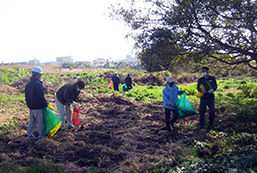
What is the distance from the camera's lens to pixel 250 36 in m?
8.30

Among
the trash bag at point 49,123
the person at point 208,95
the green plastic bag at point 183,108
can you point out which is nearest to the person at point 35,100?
the trash bag at point 49,123

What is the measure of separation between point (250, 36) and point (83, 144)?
701 centimetres

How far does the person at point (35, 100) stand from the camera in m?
5.75

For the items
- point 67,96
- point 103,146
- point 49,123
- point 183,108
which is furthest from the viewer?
point 183,108

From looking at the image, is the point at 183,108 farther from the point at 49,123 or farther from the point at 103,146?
the point at 49,123

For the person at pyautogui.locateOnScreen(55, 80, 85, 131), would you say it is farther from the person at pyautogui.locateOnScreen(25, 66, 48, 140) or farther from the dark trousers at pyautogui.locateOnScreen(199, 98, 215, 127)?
the dark trousers at pyautogui.locateOnScreen(199, 98, 215, 127)

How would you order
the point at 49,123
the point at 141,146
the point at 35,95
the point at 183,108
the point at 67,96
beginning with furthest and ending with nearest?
1. the point at 183,108
2. the point at 67,96
3. the point at 49,123
4. the point at 35,95
5. the point at 141,146

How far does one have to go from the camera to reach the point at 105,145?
5645 millimetres

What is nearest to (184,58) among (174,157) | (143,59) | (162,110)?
(143,59)

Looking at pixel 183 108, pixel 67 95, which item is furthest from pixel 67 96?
pixel 183 108

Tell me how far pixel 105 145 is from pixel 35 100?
212 centimetres

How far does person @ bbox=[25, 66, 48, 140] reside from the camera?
5.75 meters

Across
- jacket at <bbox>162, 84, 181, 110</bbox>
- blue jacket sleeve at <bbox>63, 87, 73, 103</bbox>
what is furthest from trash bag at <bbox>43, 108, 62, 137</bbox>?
jacket at <bbox>162, 84, 181, 110</bbox>

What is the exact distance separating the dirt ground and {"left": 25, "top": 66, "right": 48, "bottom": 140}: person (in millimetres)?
436
